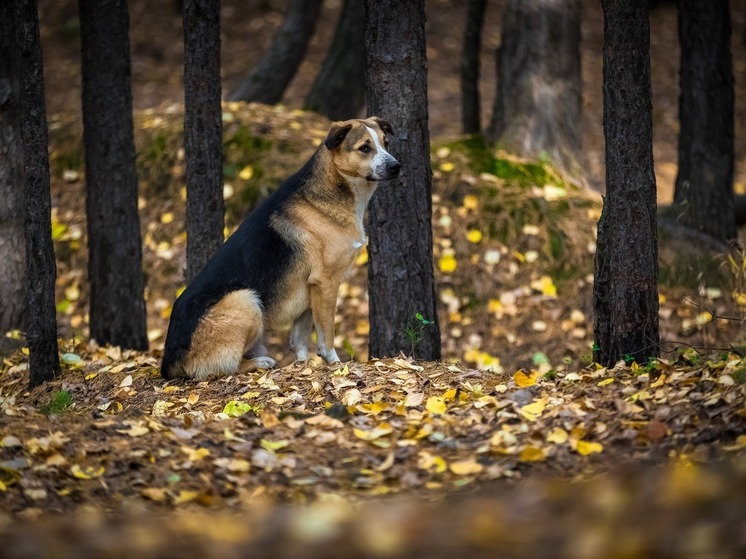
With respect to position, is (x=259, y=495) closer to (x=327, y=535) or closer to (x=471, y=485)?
(x=471, y=485)

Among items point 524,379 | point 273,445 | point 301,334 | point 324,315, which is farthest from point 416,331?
point 273,445

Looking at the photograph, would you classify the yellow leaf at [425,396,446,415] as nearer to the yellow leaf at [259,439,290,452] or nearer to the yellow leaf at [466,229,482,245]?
the yellow leaf at [259,439,290,452]

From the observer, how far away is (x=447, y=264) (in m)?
11.6

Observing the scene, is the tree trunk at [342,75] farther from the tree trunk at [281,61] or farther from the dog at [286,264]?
the dog at [286,264]

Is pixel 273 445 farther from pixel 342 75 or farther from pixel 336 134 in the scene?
pixel 342 75

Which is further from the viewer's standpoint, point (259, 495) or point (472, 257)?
point (472, 257)

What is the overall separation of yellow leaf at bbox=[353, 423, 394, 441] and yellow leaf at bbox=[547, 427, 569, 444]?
38.7 inches

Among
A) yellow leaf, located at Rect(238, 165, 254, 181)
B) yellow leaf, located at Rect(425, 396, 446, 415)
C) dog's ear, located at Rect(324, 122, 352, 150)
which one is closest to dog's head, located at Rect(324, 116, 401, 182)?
dog's ear, located at Rect(324, 122, 352, 150)

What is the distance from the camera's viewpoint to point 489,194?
1204cm

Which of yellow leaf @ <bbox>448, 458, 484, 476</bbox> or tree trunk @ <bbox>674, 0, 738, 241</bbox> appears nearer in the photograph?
yellow leaf @ <bbox>448, 458, 484, 476</bbox>

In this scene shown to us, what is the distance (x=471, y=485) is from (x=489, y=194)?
7.62m

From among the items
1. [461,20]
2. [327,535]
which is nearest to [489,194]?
[327,535]

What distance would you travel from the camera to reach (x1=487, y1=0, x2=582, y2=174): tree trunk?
12766 millimetres

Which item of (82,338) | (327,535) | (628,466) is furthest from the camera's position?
(82,338)
